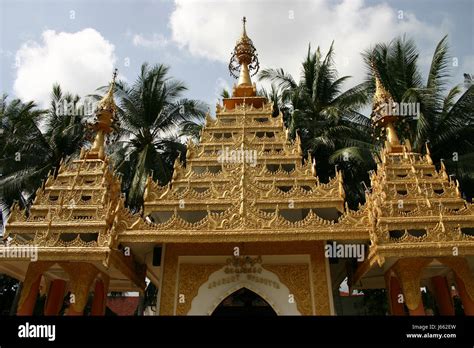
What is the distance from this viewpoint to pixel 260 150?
12820 mm

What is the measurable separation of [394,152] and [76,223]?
9005 mm

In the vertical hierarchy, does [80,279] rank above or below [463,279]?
above

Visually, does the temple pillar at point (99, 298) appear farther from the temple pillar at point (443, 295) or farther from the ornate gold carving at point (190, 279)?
the temple pillar at point (443, 295)

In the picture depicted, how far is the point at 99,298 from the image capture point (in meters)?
11.2

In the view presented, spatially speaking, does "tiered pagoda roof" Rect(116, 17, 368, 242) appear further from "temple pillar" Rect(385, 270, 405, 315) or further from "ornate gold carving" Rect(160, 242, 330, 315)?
"temple pillar" Rect(385, 270, 405, 315)

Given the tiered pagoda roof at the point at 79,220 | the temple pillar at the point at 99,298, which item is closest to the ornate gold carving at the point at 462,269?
the tiered pagoda roof at the point at 79,220

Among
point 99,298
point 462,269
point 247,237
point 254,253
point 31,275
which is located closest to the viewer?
point 462,269

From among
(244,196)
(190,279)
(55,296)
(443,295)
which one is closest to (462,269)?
(443,295)

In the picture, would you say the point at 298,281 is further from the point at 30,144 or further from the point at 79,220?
the point at 30,144

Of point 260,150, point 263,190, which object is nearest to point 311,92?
point 260,150

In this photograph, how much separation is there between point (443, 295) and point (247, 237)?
6.36m

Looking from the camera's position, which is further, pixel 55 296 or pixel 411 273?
pixel 55 296

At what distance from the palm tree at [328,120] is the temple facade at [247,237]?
21.6 ft

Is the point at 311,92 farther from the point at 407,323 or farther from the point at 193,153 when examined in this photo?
the point at 407,323
